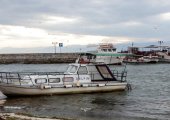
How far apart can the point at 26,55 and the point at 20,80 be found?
102m

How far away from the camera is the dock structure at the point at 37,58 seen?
123750 mm

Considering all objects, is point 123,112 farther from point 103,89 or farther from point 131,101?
point 103,89

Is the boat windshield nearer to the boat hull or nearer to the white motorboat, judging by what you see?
the white motorboat

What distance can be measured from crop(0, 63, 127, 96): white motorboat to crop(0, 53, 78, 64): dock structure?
84.9 metres

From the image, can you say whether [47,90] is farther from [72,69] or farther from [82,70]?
[82,70]

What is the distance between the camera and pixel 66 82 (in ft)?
111

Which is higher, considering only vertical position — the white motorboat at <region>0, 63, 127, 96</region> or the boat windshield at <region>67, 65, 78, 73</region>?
the boat windshield at <region>67, 65, 78, 73</region>

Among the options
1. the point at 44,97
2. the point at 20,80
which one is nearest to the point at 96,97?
the point at 44,97

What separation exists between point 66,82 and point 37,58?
95624 millimetres

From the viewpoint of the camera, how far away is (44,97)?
32375 mm

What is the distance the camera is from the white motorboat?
3216 cm

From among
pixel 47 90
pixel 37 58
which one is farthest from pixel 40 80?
pixel 37 58

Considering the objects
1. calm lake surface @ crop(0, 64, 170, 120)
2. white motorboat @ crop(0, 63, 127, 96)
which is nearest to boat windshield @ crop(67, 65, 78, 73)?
white motorboat @ crop(0, 63, 127, 96)

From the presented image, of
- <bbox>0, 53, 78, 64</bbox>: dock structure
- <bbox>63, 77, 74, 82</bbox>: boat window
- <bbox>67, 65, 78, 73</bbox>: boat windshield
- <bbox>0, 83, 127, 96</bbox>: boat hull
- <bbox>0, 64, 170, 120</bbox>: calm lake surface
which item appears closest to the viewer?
<bbox>0, 64, 170, 120</bbox>: calm lake surface
